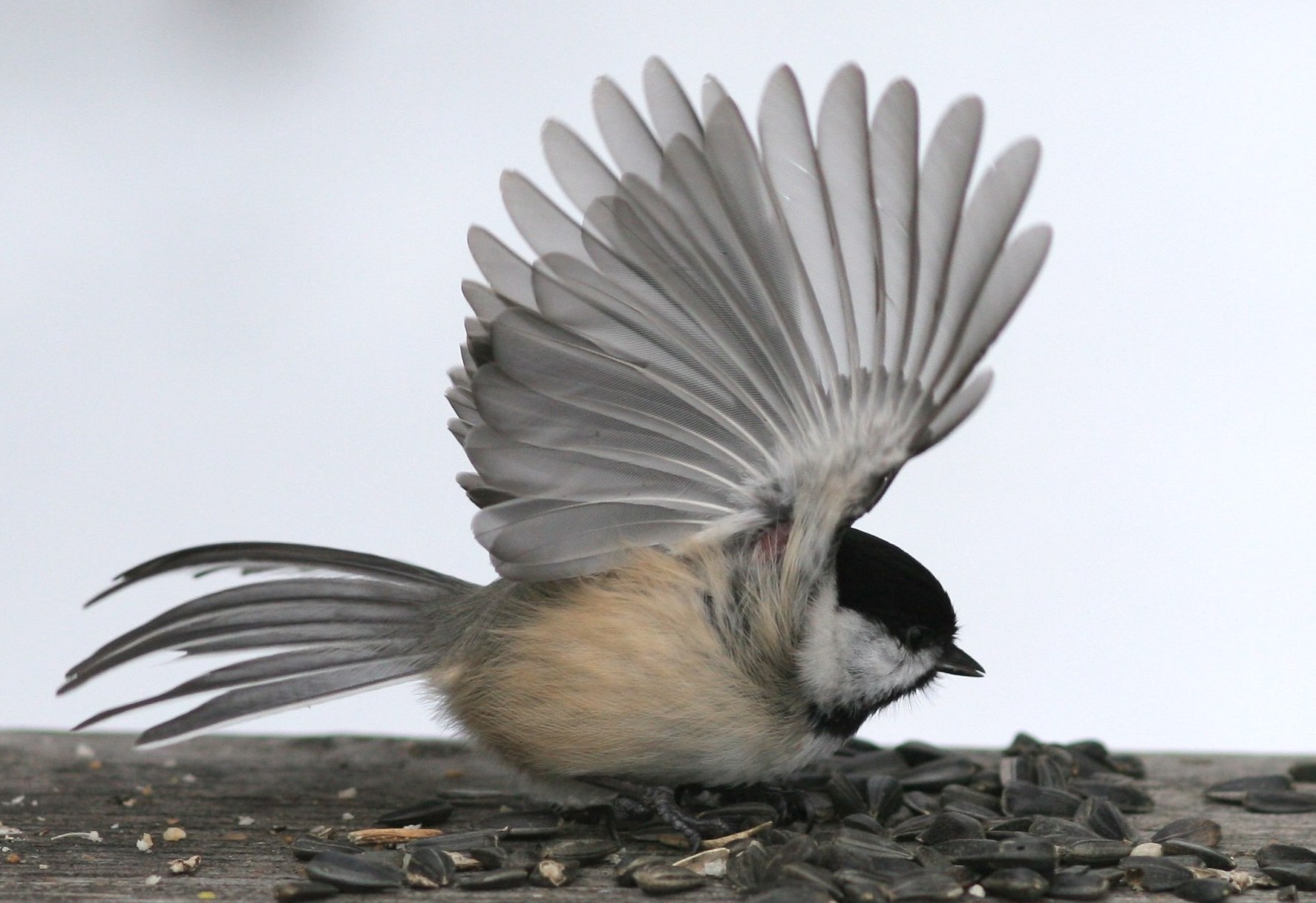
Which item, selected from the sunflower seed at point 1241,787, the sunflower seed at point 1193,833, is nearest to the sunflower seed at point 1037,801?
the sunflower seed at point 1193,833

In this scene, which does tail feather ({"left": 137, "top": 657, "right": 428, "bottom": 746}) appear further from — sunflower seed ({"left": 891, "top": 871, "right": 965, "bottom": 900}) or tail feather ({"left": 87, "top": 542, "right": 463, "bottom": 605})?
sunflower seed ({"left": 891, "top": 871, "right": 965, "bottom": 900})

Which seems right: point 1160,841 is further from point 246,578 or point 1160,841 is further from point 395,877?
point 246,578

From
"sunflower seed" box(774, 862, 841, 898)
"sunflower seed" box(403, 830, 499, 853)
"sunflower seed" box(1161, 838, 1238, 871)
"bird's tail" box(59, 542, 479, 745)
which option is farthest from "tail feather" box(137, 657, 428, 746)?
"sunflower seed" box(1161, 838, 1238, 871)

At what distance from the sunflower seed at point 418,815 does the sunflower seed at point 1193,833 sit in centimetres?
89

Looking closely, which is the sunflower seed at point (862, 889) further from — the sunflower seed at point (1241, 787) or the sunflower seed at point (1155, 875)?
the sunflower seed at point (1241, 787)

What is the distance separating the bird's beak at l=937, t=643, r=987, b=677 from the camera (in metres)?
1.75

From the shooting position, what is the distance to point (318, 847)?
154 centimetres

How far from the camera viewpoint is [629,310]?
4.83ft

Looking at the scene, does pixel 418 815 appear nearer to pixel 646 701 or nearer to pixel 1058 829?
pixel 646 701

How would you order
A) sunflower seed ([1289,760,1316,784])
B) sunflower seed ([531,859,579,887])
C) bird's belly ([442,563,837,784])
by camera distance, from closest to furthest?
sunflower seed ([531,859,579,887]) < bird's belly ([442,563,837,784]) < sunflower seed ([1289,760,1316,784])

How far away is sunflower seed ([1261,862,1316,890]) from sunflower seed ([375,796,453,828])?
3.25 ft

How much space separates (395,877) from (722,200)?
788 millimetres

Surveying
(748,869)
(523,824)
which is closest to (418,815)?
(523,824)

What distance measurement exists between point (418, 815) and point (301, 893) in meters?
0.40
